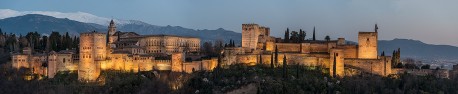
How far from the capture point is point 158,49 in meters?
62.1

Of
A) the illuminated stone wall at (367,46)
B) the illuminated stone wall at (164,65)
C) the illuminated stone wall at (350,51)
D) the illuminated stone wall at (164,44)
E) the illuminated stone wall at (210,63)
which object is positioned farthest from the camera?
the illuminated stone wall at (164,44)

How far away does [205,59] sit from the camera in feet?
185

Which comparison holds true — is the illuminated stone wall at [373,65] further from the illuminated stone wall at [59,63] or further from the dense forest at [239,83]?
the illuminated stone wall at [59,63]

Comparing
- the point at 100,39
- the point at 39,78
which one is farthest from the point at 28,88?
the point at 100,39

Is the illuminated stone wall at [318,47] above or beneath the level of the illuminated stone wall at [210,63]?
above

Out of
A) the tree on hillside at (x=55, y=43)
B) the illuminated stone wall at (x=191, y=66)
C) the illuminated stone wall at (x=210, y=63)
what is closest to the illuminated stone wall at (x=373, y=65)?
the illuminated stone wall at (x=210, y=63)

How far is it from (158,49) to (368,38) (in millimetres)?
22429

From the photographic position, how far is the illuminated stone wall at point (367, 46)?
55.8m

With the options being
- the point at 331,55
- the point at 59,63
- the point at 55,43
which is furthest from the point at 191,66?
the point at 55,43

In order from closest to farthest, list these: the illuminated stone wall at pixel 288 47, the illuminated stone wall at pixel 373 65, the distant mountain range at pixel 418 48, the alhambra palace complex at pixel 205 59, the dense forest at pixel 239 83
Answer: the dense forest at pixel 239 83, the alhambra palace complex at pixel 205 59, the illuminated stone wall at pixel 373 65, the illuminated stone wall at pixel 288 47, the distant mountain range at pixel 418 48

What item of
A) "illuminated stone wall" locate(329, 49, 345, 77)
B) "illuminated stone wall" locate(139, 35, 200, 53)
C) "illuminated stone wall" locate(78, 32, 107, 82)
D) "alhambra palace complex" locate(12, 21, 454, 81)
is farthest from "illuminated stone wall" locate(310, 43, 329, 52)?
"illuminated stone wall" locate(78, 32, 107, 82)

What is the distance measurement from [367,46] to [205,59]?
16.1 metres

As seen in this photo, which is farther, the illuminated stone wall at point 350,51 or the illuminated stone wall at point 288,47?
the illuminated stone wall at point 288,47

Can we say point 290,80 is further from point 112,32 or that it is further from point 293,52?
point 112,32
